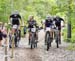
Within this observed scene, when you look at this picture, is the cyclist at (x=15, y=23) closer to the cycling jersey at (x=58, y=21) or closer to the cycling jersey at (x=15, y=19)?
the cycling jersey at (x=15, y=19)

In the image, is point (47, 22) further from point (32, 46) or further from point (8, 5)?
point (8, 5)

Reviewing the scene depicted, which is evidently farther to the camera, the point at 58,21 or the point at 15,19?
the point at 58,21

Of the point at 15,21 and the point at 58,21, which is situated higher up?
the point at 15,21

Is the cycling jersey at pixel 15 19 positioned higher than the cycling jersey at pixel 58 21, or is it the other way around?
the cycling jersey at pixel 15 19

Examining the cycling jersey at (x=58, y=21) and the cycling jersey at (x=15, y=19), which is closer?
the cycling jersey at (x=15, y=19)

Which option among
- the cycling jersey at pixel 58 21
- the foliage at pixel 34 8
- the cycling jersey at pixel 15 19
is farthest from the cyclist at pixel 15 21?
the cycling jersey at pixel 58 21

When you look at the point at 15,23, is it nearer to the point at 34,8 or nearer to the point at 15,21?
the point at 15,21

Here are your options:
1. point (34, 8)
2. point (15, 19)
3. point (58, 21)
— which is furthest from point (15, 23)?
point (34, 8)

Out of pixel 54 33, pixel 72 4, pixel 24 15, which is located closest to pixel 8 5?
pixel 24 15

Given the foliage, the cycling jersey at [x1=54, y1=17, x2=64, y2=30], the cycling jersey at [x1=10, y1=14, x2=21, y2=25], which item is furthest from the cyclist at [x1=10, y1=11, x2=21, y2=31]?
the cycling jersey at [x1=54, y1=17, x2=64, y2=30]

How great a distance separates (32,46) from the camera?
65.4 ft

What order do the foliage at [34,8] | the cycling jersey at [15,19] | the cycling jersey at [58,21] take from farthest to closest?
the cycling jersey at [58,21] < the cycling jersey at [15,19] < the foliage at [34,8]

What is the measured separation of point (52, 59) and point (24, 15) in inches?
954

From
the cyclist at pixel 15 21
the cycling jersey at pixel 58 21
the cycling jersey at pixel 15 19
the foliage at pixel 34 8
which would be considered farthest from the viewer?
the cycling jersey at pixel 58 21
